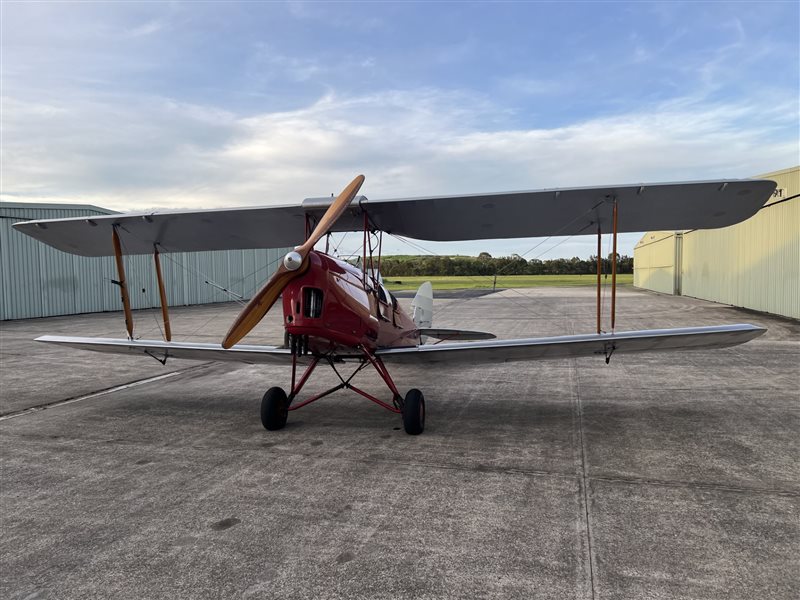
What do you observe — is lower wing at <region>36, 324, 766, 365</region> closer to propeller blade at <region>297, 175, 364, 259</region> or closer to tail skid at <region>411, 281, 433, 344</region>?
propeller blade at <region>297, 175, 364, 259</region>

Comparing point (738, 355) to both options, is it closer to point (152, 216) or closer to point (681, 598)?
point (681, 598)

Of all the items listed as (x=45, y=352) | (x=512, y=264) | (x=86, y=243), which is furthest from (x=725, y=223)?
(x=45, y=352)

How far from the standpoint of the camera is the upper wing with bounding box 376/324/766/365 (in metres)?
5.02

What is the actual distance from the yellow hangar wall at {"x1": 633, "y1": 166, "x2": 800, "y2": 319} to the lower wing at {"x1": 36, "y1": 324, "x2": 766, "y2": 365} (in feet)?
39.7

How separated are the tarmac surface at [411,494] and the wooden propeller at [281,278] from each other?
1142 mm

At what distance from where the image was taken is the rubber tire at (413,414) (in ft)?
16.7

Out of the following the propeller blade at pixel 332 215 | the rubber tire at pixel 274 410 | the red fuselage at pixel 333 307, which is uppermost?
the propeller blade at pixel 332 215

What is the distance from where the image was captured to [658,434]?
16.7 ft

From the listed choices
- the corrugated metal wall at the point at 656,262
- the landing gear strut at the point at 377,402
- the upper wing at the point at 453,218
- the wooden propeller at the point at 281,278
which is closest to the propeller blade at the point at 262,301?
the wooden propeller at the point at 281,278

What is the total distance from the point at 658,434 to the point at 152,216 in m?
5.96

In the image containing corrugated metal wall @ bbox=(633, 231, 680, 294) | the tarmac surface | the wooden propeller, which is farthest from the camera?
corrugated metal wall @ bbox=(633, 231, 680, 294)

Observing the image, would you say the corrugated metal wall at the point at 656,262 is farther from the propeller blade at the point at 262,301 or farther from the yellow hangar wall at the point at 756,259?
the propeller blade at the point at 262,301

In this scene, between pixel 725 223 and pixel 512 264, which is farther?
pixel 512 264

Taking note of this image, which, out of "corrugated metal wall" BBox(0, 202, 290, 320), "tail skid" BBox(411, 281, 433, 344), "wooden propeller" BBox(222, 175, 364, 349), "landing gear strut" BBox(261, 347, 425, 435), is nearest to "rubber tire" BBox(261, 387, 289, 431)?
"landing gear strut" BBox(261, 347, 425, 435)
